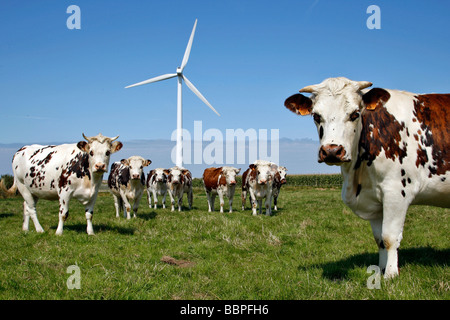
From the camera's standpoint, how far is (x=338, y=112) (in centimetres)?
454

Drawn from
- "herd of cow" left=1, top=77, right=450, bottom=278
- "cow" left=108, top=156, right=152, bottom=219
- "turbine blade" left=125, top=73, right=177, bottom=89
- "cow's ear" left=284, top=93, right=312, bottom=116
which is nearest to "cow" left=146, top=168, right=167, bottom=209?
"cow" left=108, top=156, right=152, bottom=219

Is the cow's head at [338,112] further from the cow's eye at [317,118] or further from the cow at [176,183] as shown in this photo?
the cow at [176,183]

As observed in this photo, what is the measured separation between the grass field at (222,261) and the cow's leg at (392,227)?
24 centimetres

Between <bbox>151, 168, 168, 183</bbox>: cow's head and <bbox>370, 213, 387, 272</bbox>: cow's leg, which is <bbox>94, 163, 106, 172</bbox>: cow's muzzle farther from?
<bbox>151, 168, 168, 183</bbox>: cow's head

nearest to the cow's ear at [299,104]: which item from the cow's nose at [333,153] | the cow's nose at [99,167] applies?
the cow's nose at [333,153]

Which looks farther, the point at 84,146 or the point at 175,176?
the point at 175,176

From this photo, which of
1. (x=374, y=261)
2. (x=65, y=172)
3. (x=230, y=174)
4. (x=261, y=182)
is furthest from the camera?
(x=230, y=174)

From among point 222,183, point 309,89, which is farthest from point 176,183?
point 309,89

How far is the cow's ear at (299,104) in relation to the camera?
200 inches

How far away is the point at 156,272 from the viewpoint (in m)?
5.67

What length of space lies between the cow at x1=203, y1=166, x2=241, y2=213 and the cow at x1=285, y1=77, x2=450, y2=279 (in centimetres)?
1127

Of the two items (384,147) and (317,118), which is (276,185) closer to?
(384,147)

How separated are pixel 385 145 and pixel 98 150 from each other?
6.30 meters

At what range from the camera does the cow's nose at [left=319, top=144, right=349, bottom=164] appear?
425 cm
